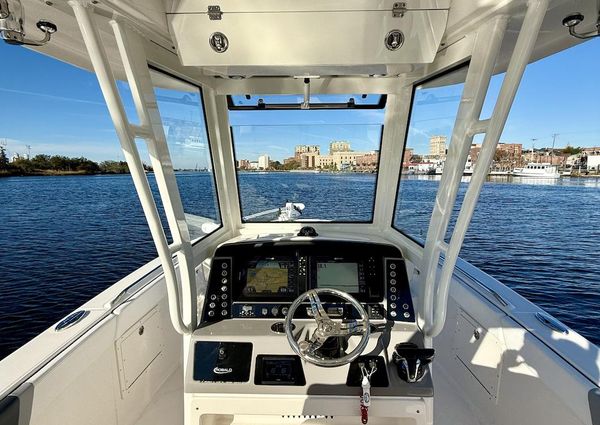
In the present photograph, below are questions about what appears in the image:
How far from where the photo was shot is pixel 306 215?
10.2 ft

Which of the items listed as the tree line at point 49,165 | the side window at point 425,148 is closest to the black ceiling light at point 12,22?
the side window at point 425,148

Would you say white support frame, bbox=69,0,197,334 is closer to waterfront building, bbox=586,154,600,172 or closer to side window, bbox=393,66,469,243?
side window, bbox=393,66,469,243

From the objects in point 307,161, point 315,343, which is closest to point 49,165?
point 307,161

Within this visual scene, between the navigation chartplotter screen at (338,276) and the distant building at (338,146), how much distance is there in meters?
1.30

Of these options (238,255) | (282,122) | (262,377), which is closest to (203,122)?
(282,122)

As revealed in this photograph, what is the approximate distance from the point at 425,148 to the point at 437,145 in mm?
177

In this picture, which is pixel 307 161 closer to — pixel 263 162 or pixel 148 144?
pixel 263 162

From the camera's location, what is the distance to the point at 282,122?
2740mm

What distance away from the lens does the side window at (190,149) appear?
6.98 ft

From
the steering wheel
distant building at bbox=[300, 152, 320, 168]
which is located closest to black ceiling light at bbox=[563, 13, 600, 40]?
the steering wheel

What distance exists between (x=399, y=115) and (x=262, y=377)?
2.01 meters

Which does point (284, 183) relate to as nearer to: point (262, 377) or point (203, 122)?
point (203, 122)

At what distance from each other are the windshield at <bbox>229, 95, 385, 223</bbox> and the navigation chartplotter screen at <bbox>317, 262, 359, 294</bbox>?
1194 mm

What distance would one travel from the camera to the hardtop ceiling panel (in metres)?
1.26
